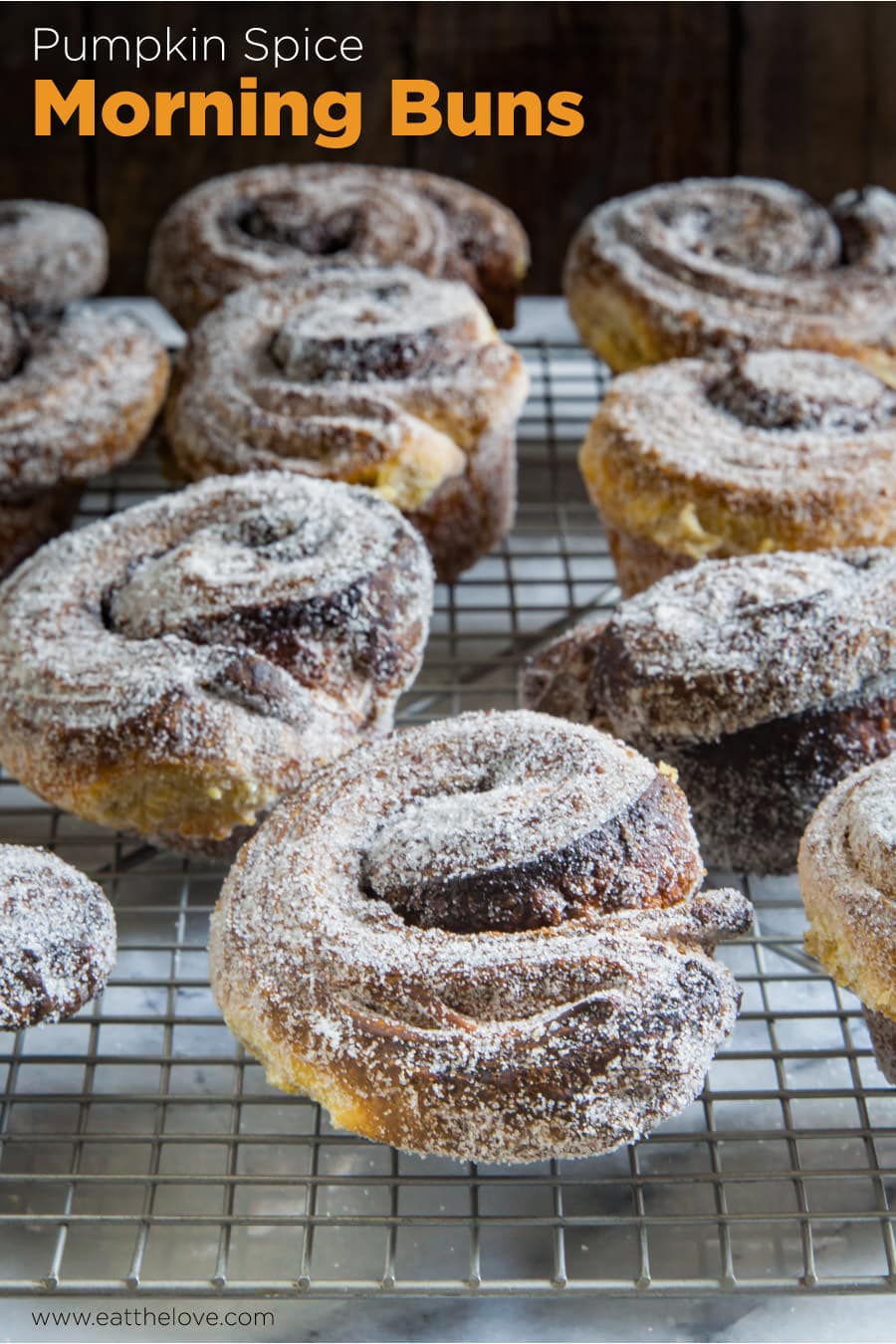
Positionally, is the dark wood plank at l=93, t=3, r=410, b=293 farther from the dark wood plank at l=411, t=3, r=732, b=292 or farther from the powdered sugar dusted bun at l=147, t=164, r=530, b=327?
the powdered sugar dusted bun at l=147, t=164, r=530, b=327

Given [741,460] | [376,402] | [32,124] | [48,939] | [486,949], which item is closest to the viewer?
[486,949]

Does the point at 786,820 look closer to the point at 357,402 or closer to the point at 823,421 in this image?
the point at 823,421

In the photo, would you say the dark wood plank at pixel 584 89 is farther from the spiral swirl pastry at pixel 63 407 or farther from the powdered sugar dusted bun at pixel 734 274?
the spiral swirl pastry at pixel 63 407

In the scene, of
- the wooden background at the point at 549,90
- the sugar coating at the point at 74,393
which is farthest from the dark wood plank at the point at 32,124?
the sugar coating at the point at 74,393

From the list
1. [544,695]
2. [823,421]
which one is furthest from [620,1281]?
[823,421]

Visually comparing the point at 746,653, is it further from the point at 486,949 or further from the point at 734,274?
the point at 734,274

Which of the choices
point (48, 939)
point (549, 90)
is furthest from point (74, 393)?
point (549, 90)
